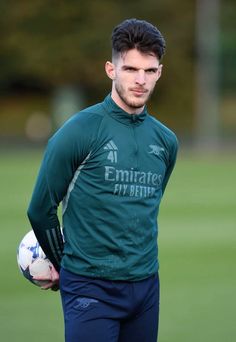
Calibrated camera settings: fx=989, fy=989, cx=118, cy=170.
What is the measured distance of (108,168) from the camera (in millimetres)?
4387

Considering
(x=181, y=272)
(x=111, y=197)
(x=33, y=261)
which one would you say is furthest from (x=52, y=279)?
(x=181, y=272)

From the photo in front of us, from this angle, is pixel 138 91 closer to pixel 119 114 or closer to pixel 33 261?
pixel 119 114

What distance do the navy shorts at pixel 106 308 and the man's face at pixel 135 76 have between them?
0.81m

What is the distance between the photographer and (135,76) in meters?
4.37

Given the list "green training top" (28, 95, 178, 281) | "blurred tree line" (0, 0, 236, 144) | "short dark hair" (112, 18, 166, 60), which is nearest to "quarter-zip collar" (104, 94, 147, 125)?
"green training top" (28, 95, 178, 281)

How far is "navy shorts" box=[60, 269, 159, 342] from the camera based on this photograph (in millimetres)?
4340

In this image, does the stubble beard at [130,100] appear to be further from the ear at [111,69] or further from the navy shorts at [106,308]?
the navy shorts at [106,308]

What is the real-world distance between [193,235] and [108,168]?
932 centimetres

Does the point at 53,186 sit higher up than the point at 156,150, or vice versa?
the point at 156,150

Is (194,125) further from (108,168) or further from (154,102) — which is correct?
(108,168)

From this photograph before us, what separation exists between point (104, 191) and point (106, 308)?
518mm

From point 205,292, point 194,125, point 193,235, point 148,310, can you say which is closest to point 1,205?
point 193,235

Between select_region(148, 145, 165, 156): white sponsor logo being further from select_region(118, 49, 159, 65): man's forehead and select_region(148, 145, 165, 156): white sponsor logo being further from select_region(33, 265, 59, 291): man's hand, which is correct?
select_region(33, 265, 59, 291): man's hand

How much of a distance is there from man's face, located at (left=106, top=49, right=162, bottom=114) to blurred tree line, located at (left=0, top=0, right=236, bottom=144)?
42.4m
